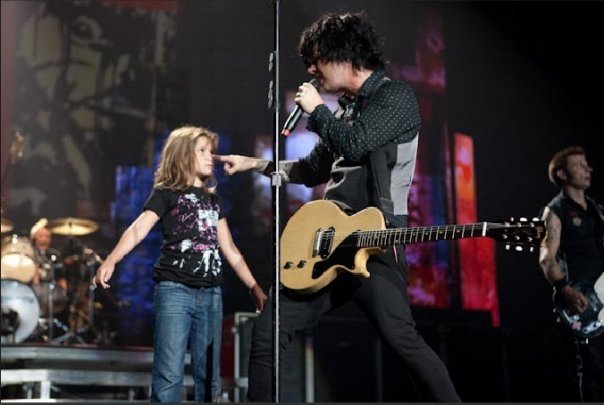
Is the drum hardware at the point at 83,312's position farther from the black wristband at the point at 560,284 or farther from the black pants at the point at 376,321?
the black pants at the point at 376,321

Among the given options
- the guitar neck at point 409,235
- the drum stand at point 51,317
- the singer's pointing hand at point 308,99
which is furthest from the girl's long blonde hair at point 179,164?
the drum stand at point 51,317

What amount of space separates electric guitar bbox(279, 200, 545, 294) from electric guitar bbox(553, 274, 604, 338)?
1.78m

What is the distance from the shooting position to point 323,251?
3.43 meters

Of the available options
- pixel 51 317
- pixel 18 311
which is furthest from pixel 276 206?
pixel 51 317

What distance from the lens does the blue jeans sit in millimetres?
3920

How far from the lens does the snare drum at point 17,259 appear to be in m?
8.22

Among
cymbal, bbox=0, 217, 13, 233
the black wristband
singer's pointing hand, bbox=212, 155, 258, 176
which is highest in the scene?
cymbal, bbox=0, 217, 13, 233

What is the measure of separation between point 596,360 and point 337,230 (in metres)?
2.26

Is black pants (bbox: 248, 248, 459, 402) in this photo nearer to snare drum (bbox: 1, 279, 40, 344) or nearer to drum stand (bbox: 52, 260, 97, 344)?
snare drum (bbox: 1, 279, 40, 344)

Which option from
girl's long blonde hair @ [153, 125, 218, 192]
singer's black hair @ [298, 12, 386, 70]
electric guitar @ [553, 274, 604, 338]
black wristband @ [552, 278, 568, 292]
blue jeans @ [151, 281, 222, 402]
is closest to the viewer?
singer's black hair @ [298, 12, 386, 70]

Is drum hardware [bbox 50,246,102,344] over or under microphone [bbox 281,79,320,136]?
under

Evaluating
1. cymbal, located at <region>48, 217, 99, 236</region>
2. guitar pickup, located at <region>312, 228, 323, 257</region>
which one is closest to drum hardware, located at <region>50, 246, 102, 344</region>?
cymbal, located at <region>48, 217, 99, 236</region>

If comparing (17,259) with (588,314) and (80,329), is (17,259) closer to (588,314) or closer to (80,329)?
(80,329)

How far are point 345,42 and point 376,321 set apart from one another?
118 cm
